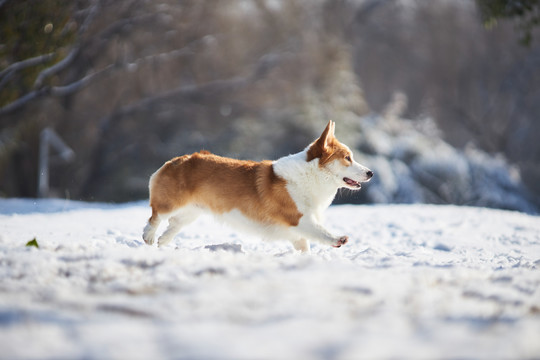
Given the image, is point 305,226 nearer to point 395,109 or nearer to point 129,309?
point 129,309

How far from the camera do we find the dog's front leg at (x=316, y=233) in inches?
167

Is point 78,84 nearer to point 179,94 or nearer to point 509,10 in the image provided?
point 179,94

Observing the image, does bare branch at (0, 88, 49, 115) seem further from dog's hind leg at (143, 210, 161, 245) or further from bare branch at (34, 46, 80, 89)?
dog's hind leg at (143, 210, 161, 245)

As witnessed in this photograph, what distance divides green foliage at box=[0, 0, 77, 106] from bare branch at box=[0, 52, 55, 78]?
0.07 meters

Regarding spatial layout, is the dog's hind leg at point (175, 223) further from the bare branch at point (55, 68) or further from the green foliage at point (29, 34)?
the bare branch at point (55, 68)

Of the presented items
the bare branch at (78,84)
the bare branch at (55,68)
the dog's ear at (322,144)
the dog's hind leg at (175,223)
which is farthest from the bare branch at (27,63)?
the dog's ear at (322,144)

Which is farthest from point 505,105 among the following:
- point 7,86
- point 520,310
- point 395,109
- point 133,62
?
point 520,310

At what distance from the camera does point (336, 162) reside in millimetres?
4586

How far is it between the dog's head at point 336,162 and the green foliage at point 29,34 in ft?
27.9

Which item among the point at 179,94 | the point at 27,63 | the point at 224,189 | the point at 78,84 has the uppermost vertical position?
the point at 179,94

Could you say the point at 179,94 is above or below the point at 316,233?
above

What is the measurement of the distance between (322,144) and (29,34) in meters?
A: 8.66

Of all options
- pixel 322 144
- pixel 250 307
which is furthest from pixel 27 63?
pixel 250 307

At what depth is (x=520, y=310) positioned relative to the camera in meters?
2.53
